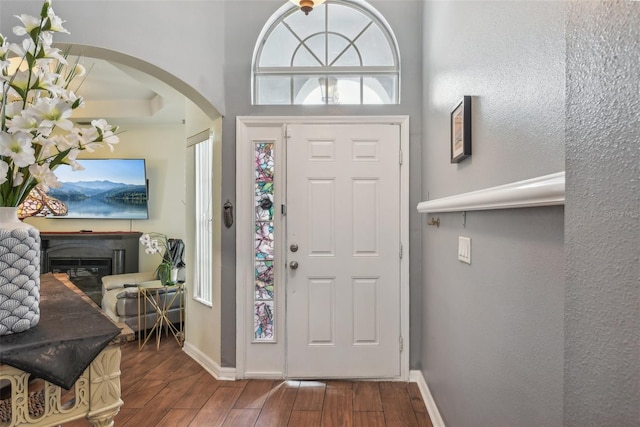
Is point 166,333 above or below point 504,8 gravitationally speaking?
below

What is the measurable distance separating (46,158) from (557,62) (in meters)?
1.45

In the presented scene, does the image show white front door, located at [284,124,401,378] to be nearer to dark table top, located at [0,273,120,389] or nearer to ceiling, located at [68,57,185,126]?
dark table top, located at [0,273,120,389]

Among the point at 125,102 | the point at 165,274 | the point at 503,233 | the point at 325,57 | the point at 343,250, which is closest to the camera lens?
the point at 503,233

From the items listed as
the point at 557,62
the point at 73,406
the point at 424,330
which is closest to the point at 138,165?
the point at 424,330

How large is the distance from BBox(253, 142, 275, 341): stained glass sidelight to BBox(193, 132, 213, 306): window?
18.1 inches

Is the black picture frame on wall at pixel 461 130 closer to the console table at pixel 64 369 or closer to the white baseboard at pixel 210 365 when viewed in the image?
the console table at pixel 64 369

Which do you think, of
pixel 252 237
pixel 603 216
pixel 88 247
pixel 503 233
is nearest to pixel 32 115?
pixel 603 216

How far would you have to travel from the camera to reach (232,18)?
2830 mm

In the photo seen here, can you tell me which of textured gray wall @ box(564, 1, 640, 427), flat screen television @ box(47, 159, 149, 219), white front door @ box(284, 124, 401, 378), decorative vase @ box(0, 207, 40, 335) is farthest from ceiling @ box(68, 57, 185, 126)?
textured gray wall @ box(564, 1, 640, 427)

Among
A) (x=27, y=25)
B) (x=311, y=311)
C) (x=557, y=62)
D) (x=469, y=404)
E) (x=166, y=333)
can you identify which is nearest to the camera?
(x=557, y=62)

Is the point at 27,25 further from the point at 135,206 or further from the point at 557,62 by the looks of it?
the point at 135,206

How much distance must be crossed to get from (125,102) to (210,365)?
3674 mm

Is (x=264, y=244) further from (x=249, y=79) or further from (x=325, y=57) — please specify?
(x=325, y=57)

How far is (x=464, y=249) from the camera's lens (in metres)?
1.72
